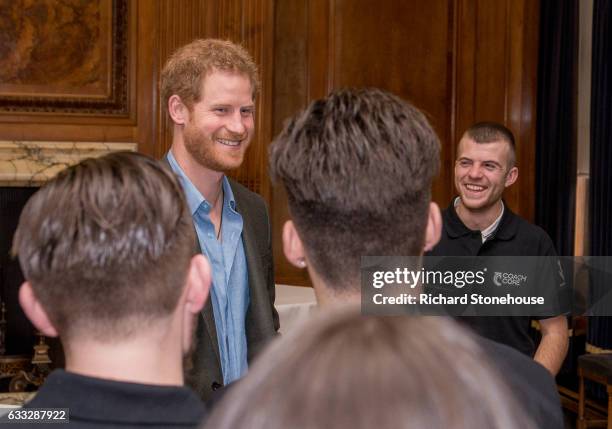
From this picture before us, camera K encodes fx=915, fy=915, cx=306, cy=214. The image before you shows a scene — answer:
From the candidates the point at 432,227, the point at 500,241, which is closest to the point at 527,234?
the point at 500,241

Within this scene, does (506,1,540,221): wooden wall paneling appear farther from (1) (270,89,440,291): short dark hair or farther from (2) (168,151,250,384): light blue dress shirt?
(1) (270,89,440,291): short dark hair

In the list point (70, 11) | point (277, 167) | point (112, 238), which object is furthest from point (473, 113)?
point (112, 238)

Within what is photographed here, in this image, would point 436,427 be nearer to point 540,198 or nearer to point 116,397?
Result: point 116,397

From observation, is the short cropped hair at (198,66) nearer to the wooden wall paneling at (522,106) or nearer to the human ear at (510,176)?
the human ear at (510,176)

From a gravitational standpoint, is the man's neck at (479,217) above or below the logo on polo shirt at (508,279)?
above

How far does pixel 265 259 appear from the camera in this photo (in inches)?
100

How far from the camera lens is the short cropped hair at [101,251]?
118cm

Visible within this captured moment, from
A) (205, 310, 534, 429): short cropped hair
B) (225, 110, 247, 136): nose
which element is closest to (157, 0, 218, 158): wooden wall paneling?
(225, 110, 247, 136): nose

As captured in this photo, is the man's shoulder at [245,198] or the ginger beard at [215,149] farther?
the man's shoulder at [245,198]

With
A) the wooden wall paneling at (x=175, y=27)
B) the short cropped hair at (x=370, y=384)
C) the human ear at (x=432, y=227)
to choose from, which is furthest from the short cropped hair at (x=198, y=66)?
the wooden wall paneling at (x=175, y=27)

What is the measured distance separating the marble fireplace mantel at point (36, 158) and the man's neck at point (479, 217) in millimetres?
2707

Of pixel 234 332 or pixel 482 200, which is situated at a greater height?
pixel 482 200

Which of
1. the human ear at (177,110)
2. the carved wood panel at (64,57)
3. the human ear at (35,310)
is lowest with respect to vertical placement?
the human ear at (35,310)

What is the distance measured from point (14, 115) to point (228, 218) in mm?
3341
